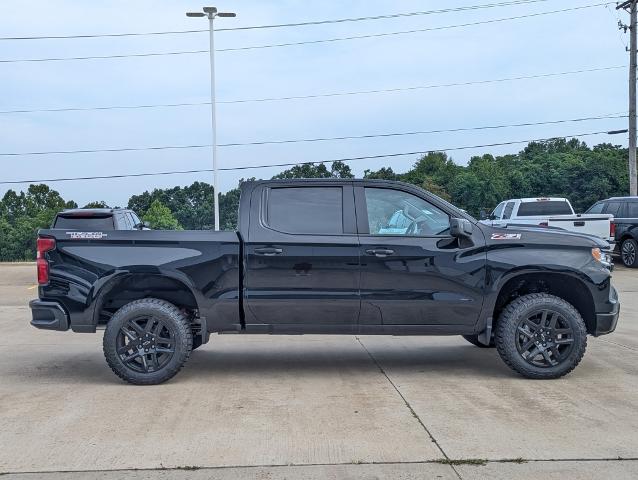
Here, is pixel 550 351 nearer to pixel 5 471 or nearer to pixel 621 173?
pixel 5 471

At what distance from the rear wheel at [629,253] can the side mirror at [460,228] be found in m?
15.7

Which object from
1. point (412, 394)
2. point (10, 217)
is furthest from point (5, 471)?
point (10, 217)

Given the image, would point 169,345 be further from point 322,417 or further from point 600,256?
point 600,256

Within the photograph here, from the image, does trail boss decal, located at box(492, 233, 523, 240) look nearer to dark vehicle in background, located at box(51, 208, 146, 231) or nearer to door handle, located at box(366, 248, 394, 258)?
door handle, located at box(366, 248, 394, 258)

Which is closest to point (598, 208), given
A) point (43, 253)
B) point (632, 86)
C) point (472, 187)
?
point (632, 86)

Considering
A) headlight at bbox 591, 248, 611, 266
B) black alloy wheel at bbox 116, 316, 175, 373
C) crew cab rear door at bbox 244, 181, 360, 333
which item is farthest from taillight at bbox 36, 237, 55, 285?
headlight at bbox 591, 248, 611, 266

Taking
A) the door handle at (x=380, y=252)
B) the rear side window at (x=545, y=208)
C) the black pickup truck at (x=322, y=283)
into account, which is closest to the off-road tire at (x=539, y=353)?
the black pickup truck at (x=322, y=283)

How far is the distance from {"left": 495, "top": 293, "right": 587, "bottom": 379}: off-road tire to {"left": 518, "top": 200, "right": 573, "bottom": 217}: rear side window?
1419cm

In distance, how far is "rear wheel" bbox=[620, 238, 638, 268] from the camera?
20609 millimetres

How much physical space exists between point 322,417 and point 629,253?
17586 mm

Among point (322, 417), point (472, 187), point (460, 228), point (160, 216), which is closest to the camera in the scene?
point (322, 417)

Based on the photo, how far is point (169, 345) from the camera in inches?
272

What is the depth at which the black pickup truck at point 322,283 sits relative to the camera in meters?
6.89

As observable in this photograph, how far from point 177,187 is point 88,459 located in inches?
1801
